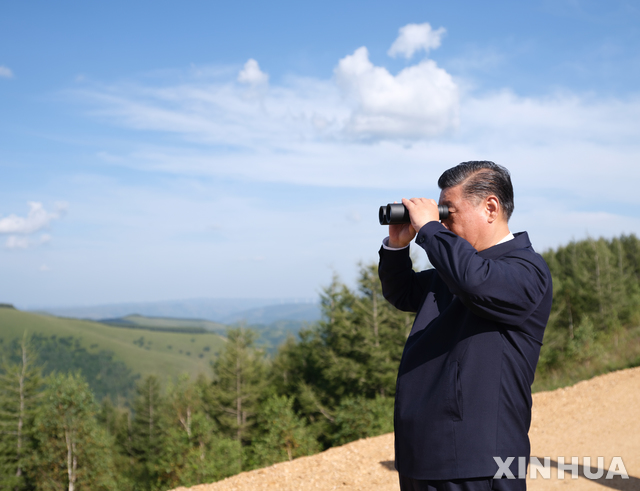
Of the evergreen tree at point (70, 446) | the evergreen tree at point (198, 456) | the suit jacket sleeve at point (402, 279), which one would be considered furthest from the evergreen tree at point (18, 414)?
the suit jacket sleeve at point (402, 279)

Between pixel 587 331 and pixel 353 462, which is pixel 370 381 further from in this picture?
pixel 353 462

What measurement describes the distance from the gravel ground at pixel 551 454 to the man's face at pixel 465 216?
4936mm

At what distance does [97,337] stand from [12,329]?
2490cm

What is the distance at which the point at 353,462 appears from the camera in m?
6.95

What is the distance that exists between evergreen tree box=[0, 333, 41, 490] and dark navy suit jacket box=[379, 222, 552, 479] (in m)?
36.6

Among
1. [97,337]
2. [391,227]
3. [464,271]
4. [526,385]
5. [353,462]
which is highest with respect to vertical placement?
[391,227]

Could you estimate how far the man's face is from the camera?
5.89 ft

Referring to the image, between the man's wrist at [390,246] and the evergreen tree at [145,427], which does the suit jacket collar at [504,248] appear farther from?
the evergreen tree at [145,427]

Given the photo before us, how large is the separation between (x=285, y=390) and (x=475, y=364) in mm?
34123

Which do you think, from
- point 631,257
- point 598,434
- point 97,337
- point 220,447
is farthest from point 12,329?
point 598,434

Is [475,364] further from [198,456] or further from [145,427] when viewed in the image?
[145,427]

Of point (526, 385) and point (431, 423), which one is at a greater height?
point (526, 385)

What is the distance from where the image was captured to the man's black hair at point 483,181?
176 cm

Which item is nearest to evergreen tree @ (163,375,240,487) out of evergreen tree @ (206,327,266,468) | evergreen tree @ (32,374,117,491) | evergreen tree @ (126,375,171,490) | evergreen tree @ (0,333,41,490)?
evergreen tree @ (32,374,117,491)
